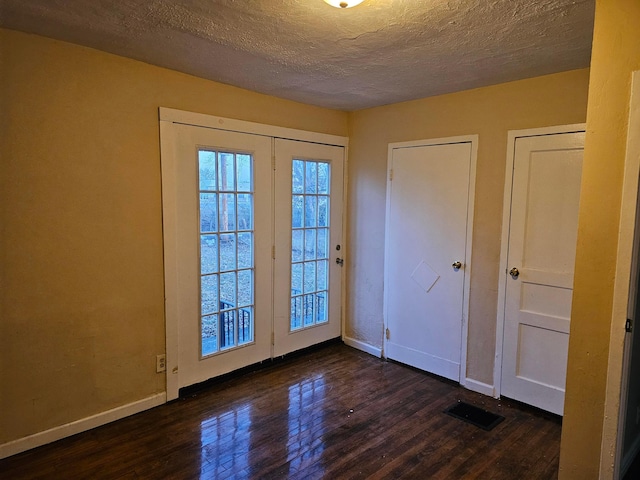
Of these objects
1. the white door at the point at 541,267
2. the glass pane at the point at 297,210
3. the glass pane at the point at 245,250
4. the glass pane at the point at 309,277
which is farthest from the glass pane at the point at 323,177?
the white door at the point at 541,267

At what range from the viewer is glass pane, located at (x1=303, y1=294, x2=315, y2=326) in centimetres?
388

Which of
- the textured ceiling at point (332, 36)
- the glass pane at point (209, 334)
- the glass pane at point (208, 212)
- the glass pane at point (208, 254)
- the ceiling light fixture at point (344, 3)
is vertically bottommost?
the glass pane at point (209, 334)

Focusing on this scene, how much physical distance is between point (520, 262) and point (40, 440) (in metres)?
3.32

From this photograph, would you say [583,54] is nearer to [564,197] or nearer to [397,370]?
[564,197]

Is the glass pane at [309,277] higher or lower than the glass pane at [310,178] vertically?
lower

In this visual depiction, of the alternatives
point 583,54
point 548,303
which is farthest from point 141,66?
point 548,303

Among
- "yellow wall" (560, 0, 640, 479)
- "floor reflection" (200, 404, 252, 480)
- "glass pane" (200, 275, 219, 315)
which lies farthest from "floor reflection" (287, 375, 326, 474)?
"yellow wall" (560, 0, 640, 479)

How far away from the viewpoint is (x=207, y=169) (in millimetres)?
3029

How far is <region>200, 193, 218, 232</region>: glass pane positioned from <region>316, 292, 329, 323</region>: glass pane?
136 centimetres

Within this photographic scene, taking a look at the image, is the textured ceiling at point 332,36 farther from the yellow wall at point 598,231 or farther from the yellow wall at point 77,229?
the yellow wall at point 598,231

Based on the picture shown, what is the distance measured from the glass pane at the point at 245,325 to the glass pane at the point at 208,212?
29.8 inches

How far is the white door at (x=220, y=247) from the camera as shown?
2934 mm

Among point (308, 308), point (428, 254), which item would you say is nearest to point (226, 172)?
point (308, 308)

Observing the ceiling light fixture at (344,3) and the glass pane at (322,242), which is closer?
the ceiling light fixture at (344,3)
